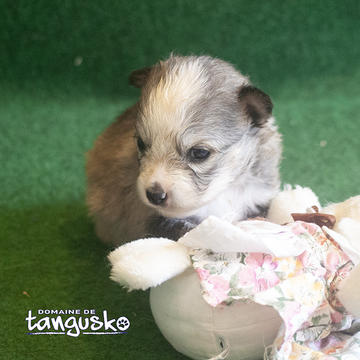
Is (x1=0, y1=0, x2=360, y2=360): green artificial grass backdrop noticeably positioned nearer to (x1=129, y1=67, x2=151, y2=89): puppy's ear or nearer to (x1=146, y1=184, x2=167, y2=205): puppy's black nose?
(x1=129, y1=67, x2=151, y2=89): puppy's ear

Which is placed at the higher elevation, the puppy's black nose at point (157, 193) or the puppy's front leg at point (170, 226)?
the puppy's black nose at point (157, 193)

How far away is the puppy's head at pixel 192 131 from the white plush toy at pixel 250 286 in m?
0.30

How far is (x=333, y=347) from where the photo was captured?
1.24 meters

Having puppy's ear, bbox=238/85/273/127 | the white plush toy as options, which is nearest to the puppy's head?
puppy's ear, bbox=238/85/273/127

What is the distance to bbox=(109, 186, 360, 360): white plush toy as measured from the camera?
3.80ft

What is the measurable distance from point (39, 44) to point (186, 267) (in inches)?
105

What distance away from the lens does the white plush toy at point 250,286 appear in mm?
1158

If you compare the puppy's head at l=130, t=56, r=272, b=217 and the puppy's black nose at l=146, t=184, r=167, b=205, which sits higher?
the puppy's head at l=130, t=56, r=272, b=217

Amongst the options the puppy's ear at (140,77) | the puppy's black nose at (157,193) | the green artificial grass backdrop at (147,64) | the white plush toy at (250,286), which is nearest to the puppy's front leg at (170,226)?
the puppy's black nose at (157,193)

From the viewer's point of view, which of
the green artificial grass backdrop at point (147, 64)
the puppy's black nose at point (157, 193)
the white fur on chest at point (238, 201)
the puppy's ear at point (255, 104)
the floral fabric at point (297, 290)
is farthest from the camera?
the green artificial grass backdrop at point (147, 64)

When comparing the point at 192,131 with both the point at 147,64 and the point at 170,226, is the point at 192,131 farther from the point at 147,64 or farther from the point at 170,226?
the point at 147,64

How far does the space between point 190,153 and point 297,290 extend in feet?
2.08

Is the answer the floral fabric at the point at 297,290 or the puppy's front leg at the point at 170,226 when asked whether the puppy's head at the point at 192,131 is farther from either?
the floral fabric at the point at 297,290

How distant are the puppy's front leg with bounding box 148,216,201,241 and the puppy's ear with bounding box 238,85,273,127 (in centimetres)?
45
